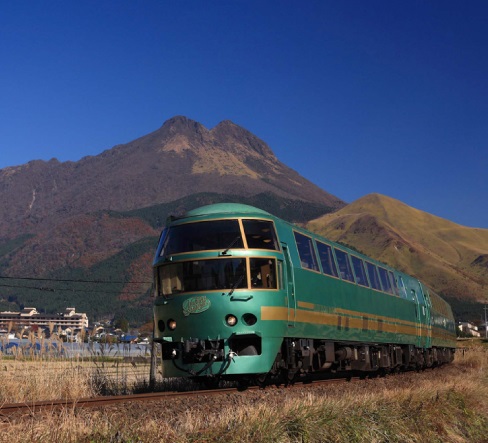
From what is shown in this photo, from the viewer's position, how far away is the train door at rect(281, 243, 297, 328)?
1514 cm

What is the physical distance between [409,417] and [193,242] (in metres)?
5.60

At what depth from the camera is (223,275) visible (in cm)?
1451

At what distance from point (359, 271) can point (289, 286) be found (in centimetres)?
668

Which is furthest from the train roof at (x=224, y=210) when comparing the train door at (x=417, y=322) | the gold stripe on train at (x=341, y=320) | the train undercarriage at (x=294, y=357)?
the train door at (x=417, y=322)

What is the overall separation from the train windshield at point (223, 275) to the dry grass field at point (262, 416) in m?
2.20

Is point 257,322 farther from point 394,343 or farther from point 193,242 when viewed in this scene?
point 394,343

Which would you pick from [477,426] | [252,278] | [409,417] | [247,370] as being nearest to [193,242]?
[252,278]

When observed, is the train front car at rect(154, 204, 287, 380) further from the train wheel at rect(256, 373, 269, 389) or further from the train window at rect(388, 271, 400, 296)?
the train window at rect(388, 271, 400, 296)

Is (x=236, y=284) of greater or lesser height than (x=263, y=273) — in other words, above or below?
below

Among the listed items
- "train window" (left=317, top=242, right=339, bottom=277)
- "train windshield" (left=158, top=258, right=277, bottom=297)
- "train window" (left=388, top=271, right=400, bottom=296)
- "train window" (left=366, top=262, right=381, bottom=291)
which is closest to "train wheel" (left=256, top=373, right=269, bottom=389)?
"train windshield" (left=158, top=258, right=277, bottom=297)

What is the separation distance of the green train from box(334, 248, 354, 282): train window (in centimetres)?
95

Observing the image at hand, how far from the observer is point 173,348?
14797 mm

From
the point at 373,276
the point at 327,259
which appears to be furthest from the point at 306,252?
the point at 373,276

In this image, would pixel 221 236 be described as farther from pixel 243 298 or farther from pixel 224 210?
pixel 243 298
